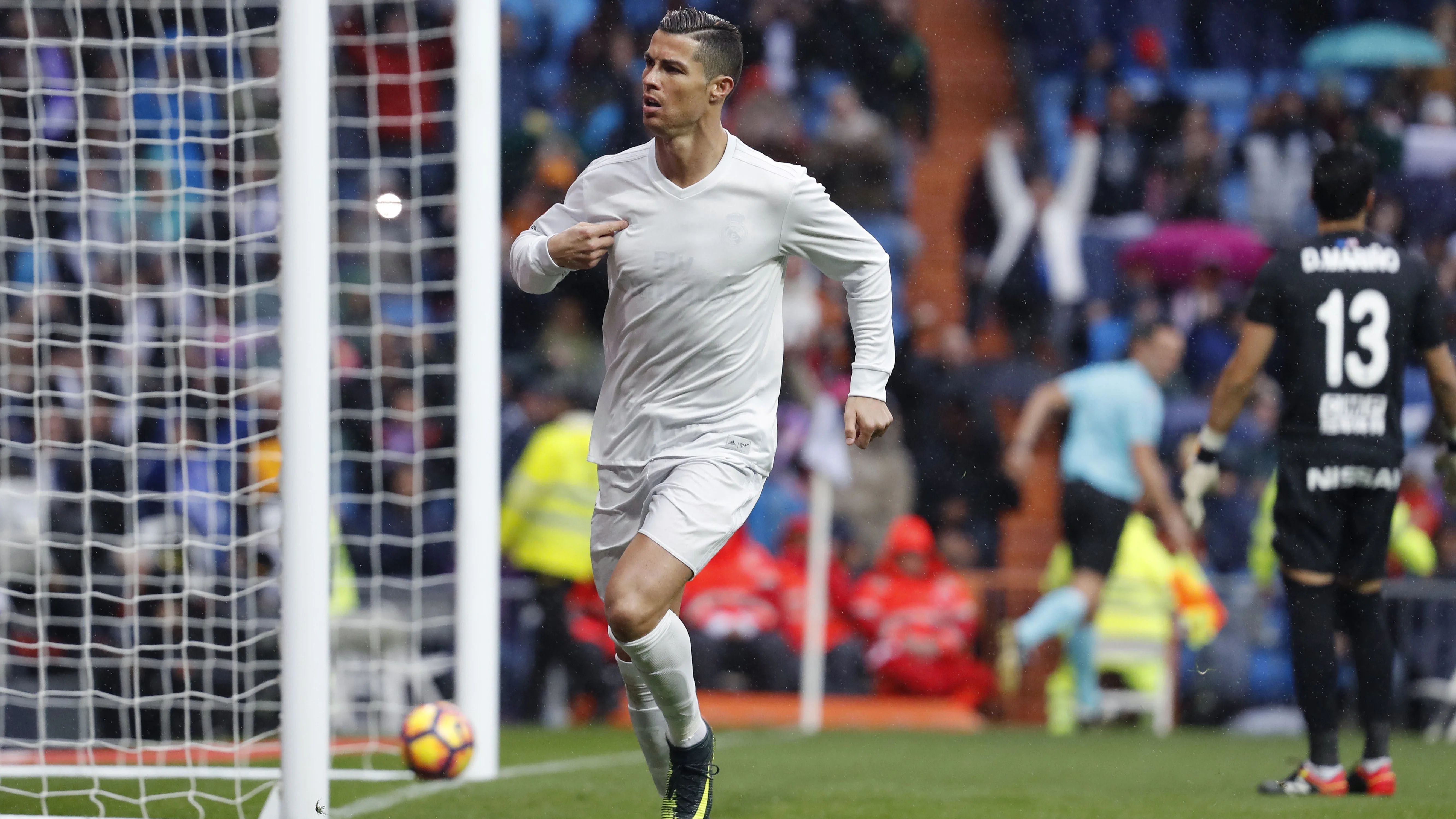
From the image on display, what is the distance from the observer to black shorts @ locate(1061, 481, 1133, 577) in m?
10.8

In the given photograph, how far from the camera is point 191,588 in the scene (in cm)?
859

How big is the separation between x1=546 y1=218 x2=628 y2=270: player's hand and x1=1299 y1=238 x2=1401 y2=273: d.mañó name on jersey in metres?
2.94

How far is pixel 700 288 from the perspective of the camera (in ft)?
16.3

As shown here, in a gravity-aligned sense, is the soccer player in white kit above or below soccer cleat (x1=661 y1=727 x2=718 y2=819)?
above

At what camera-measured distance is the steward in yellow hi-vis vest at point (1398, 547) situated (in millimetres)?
11750

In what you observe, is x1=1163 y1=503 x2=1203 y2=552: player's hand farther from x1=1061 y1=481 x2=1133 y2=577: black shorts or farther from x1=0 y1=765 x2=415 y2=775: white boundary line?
x1=0 y1=765 x2=415 y2=775: white boundary line

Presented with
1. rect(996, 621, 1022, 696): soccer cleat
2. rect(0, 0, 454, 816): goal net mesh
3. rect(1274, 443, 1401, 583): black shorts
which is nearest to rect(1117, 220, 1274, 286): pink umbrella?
rect(996, 621, 1022, 696): soccer cleat

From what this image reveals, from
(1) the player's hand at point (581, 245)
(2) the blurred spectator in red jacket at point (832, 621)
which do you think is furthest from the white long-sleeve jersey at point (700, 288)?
(2) the blurred spectator in red jacket at point (832, 621)

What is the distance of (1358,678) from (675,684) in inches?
115

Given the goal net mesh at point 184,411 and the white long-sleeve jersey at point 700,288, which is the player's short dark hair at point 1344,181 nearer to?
the white long-sleeve jersey at point 700,288

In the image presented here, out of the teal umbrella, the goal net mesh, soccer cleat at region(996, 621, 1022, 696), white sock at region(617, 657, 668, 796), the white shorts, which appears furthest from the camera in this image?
Answer: the teal umbrella

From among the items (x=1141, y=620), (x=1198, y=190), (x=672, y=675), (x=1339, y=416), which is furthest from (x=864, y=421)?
(x=1198, y=190)

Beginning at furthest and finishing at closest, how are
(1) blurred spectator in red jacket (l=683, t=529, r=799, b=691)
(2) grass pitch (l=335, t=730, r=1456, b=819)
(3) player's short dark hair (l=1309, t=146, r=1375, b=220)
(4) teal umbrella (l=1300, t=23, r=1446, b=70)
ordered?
(4) teal umbrella (l=1300, t=23, r=1446, b=70), (1) blurred spectator in red jacket (l=683, t=529, r=799, b=691), (3) player's short dark hair (l=1309, t=146, r=1375, b=220), (2) grass pitch (l=335, t=730, r=1456, b=819)

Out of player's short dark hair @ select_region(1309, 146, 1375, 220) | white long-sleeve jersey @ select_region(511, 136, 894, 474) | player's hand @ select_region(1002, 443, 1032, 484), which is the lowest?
player's hand @ select_region(1002, 443, 1032, 484)
